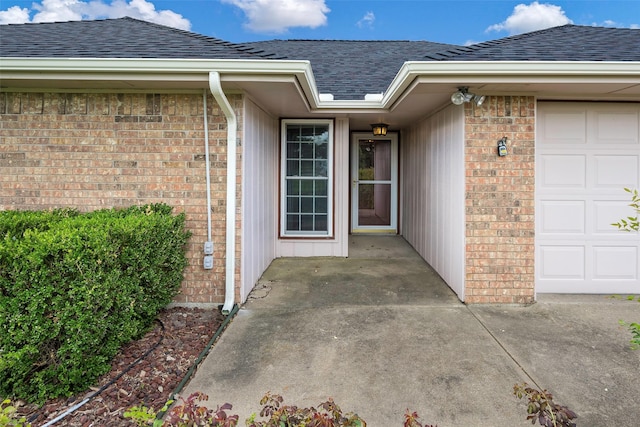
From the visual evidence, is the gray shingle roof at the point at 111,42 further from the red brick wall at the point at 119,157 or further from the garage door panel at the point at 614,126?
the garage door panel at the point at 614,126

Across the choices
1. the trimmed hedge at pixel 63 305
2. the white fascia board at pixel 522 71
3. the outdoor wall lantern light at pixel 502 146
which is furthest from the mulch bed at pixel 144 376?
the outdoor wall lantern light at pixel 502 146

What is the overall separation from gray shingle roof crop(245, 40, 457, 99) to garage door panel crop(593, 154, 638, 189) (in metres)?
3.22

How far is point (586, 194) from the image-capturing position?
171 inches

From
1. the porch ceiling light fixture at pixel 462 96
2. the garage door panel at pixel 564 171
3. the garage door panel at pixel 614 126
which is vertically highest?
the porch ceiling light fixture at pixel 462 96

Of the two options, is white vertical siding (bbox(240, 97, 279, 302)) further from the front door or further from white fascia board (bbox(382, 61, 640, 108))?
the front door

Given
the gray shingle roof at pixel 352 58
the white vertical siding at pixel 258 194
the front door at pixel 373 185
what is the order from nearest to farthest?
the white vertical siding at pixel 258 194 → the gray shingle roof at pixel 352 58 → the front door at pixel 373 185

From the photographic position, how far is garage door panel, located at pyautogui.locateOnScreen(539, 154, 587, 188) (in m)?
4.33

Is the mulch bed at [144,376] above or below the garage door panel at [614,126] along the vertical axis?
below

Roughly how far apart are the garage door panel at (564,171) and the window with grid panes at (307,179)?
331cm

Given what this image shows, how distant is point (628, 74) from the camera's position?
11.4 ft

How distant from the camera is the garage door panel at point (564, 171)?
4.33 meters

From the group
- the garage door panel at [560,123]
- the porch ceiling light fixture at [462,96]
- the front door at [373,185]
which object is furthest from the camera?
the front door at [373,185]

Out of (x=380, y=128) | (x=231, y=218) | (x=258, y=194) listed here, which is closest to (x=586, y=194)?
(x=380, y=128)

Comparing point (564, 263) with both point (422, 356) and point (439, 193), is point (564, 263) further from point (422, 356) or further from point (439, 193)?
point (422, 356)
